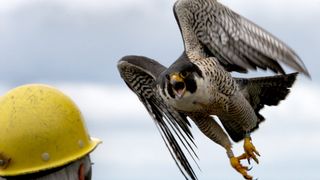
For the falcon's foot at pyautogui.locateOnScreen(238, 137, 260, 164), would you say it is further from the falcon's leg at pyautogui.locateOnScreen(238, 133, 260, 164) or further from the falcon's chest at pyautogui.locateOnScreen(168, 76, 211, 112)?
the falcon's chest at pyautogui.locateOnScreen(168, 76, 211, 112)

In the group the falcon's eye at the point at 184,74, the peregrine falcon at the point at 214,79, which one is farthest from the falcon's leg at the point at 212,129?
the falcon's eye at the point at 184,74

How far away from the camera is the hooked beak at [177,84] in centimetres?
842

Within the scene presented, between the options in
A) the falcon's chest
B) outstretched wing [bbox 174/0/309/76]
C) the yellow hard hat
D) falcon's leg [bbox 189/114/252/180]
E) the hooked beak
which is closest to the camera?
the yellow hard hat

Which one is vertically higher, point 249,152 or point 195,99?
point 195,99

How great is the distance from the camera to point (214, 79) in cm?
889

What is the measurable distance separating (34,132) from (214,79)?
473 cm

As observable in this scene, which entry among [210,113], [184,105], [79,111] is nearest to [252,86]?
[210,113]

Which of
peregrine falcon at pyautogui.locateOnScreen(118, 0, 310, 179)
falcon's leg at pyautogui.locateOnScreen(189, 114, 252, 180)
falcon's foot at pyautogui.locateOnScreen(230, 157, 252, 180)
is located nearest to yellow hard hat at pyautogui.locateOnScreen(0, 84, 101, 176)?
peregrine falcon at pyautogui.locateOnScreen(118, 0, 310, 179)

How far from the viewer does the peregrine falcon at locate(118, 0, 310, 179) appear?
844 cm

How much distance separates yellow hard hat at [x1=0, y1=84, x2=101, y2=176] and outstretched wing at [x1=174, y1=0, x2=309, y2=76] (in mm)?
3445

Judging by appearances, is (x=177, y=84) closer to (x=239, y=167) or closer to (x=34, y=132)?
(x=239, y=167)

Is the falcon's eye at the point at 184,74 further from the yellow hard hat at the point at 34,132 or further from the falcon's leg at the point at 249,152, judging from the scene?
the yellow hard hat at the point at 34,132

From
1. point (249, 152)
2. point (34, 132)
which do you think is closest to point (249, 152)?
point (249, 152)

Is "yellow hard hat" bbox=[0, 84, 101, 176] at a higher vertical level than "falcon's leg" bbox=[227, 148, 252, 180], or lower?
higher
